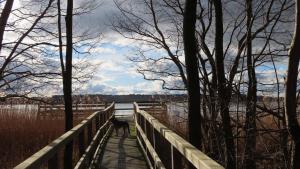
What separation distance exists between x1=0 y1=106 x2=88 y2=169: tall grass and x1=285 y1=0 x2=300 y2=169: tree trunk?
8.14 meters

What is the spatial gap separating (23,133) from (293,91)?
37.1 ft

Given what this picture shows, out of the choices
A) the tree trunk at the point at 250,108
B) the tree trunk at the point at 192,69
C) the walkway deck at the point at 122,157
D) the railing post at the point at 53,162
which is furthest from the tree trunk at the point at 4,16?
the railing post at the point at 53,162

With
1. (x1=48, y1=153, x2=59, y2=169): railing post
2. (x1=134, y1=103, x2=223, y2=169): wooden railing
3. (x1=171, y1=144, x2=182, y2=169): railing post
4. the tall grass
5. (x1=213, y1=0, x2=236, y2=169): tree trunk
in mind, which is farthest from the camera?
the tall grass

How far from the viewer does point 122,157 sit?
1108cm

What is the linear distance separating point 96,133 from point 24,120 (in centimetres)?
474

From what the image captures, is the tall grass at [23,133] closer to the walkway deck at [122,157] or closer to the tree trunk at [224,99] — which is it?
the walkway deck at [122,157]

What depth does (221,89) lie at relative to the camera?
717cm

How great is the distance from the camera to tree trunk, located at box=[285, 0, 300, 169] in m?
4.52

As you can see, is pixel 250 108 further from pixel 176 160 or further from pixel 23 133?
pixel 23 133

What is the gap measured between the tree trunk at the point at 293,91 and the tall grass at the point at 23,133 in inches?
321

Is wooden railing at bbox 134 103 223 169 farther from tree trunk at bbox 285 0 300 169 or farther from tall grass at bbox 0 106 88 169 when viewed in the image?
tall grass at bbox 0 106 88 169

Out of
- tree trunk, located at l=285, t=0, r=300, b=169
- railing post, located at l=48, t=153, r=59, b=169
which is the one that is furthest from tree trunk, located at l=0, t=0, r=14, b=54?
tree trunk, located at l=285, t=0, r=300, b=169

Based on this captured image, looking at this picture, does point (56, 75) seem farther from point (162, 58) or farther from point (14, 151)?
point (162, 58)

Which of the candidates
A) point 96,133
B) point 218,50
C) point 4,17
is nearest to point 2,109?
point 4,17
